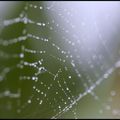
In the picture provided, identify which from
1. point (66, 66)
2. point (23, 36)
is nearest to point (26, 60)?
point (23, 36)

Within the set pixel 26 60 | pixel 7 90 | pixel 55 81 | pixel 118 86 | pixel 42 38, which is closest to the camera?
pixel 55 81

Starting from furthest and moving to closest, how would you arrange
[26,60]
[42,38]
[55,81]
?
[26,60] → [42,38] → [55,81]

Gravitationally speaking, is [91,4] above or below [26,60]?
above

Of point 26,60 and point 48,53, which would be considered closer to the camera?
point 48,53

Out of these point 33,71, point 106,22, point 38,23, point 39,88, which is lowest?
point 39,88

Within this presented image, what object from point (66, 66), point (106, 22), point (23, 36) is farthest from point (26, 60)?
point (106, 22)

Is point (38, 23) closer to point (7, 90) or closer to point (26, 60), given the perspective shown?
point (26, 60)

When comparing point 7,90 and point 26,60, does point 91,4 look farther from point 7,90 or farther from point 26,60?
point 7,90
